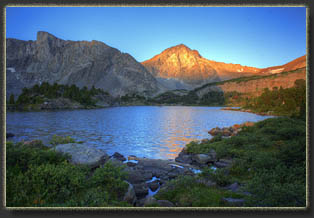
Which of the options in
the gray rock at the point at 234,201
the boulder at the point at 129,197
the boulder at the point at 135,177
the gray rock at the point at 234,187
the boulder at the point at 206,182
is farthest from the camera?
the boulder at the point at 135,177

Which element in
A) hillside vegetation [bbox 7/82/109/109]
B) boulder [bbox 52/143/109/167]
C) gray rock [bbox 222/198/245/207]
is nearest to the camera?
gray rock [bbox 222/198/245/207]

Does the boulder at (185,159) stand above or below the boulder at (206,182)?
below

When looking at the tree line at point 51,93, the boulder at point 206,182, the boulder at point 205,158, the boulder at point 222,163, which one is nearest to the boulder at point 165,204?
the boulder at point 206,182

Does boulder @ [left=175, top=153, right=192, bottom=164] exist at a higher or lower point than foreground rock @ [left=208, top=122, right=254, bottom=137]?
lower

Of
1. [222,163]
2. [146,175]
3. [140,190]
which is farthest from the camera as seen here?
[222,163]

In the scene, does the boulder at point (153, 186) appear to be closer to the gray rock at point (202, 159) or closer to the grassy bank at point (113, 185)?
the grassy bank at point (113, 185)

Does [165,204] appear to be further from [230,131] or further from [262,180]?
[230,131]

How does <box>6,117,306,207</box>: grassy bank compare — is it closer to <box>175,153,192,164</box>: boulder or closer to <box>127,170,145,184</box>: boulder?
<box>127,170,145,184</box>: boulder

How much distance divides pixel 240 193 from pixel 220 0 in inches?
219

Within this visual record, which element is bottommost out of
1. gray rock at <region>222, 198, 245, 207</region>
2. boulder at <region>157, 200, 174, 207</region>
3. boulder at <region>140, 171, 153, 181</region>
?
boulder at <region>140, 171, 153, 181</region>

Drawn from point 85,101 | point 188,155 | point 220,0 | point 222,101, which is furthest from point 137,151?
point 222,101

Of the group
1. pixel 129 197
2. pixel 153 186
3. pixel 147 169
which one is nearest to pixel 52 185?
pixel 129 197

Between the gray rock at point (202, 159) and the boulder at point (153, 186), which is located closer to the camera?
the boulder at point (153, 186)

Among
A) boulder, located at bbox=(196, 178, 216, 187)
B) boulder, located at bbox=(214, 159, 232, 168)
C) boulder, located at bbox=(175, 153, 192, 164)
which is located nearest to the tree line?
boulder, located at bbox=(175, 153, 192, 164)
